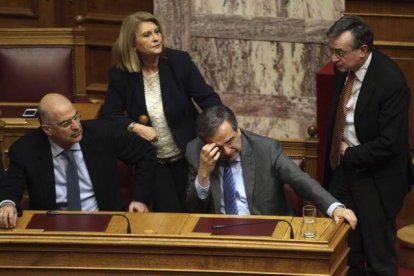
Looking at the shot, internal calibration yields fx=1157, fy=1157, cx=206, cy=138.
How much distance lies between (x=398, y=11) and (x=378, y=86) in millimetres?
1949

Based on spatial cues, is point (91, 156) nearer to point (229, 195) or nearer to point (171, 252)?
point (229, 195)

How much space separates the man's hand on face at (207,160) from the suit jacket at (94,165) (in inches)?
17.5

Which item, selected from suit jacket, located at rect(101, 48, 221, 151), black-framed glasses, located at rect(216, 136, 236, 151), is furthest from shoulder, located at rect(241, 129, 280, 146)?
suit jacket, located at rect(101, 48, 221, 151)

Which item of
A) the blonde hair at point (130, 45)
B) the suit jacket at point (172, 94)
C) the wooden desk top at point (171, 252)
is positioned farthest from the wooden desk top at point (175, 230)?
the blonde hair at point (130, 45)

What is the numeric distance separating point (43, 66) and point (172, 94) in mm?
1832

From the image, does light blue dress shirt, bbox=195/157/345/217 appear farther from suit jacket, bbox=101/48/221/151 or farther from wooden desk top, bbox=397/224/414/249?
wooden desk top, bbox=397/224/414/249

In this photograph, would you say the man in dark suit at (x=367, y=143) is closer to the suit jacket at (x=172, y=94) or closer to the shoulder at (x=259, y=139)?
the shoulder at (x=259, y=139)

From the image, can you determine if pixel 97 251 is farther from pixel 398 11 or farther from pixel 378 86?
pixel 398 11

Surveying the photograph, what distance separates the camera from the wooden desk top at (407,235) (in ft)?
18.8

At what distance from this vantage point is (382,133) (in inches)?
189

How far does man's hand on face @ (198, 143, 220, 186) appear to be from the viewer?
183 inches

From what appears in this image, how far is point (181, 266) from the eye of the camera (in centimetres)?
421

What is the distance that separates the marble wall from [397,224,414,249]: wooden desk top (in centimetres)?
115

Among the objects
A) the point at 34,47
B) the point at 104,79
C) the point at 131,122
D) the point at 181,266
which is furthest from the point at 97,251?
the point at 104,79
